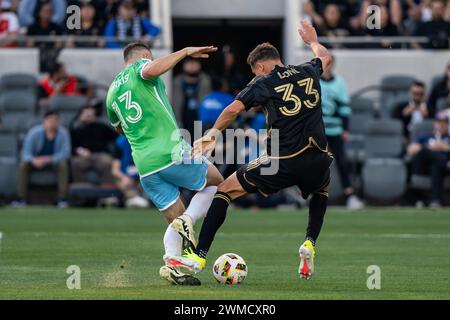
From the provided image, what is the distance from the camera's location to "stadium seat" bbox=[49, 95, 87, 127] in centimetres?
2435

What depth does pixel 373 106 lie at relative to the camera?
25297mm

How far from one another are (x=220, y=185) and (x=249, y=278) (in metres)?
0.96

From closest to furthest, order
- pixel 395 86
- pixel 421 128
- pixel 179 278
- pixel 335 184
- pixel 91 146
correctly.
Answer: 1. pixel 179 278
2. pixel 91 146
3. pixel 335 184
4. pixel 421 128
5. pixel 395 86

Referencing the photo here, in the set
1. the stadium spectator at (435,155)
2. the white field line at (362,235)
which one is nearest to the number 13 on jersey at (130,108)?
the white field line at (362,235)

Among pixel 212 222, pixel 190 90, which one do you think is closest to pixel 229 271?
pixel 212 222

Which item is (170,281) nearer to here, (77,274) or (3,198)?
(77,274)

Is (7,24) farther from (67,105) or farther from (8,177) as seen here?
(8,177)

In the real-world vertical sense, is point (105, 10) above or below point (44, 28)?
above

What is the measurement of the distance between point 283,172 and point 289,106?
62 cm

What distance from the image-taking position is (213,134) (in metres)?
11.1

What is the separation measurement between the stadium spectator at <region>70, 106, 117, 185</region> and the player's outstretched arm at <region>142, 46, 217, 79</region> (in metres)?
12.1

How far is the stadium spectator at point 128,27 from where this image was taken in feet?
83.5

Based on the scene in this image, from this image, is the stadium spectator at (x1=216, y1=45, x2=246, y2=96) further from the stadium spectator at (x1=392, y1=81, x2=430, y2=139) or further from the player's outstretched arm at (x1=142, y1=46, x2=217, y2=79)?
the player's outstretched arm at (x1=142, y1=46, x2=217, y2=79)

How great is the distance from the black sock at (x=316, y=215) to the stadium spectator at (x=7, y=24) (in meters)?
14.9
